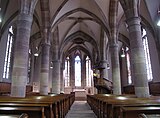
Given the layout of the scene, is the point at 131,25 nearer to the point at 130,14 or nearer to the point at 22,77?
the point at 130,14

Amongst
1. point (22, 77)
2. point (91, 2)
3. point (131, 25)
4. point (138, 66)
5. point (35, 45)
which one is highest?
point (91, 2)

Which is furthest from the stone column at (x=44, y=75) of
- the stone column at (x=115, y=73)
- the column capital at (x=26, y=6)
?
the stone column at (x=115, y=73)

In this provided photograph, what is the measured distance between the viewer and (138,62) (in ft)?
25.0

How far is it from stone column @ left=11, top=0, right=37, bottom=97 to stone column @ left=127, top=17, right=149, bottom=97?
5590 millimetres

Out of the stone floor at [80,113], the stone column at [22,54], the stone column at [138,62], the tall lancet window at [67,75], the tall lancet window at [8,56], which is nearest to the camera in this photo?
the stone floor at [80,113]

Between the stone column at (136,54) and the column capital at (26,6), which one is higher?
the column capital at (26,6)

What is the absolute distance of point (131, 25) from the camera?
8.08 meters

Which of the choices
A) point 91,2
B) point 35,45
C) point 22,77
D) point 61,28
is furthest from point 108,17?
point 35,45

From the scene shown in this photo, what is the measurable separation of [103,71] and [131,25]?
10.3 m

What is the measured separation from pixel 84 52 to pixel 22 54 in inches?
912

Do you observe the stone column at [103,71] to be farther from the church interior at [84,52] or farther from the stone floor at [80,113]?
the stone floor at [80,113]

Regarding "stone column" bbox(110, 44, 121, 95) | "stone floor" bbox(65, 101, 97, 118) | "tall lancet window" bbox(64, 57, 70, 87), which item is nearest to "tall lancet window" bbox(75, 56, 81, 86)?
"tall lancet window" bbox(64, 57, 70, 87)

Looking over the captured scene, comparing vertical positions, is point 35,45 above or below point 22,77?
above

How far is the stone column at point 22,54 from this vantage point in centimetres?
700
